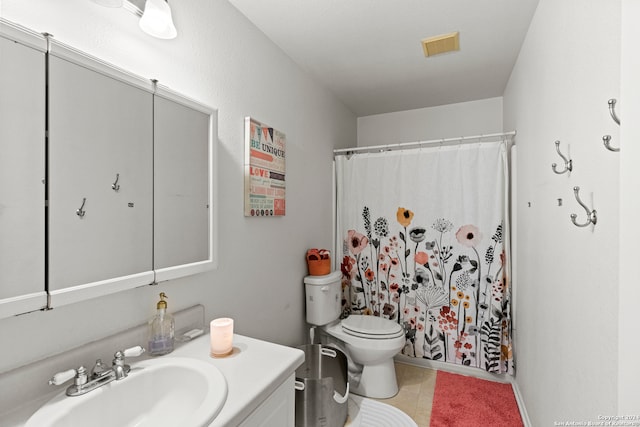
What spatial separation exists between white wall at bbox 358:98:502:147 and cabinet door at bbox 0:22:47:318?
2861mm

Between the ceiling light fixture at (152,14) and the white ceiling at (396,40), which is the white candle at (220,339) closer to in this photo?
the ceiling light fixture at (152,14)

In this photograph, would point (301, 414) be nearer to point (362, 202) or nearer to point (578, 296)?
point (578, 296)

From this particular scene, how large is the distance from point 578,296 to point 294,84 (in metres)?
1.95

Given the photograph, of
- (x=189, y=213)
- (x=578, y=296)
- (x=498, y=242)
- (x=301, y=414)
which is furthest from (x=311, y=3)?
(x=301, y=414)

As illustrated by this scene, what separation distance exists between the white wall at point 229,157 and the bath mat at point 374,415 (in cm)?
57

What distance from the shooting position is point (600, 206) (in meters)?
0.89

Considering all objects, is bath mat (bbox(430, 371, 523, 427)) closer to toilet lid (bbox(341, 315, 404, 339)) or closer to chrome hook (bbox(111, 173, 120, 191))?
toilet lid (bbox(341, 315, 404, 339))

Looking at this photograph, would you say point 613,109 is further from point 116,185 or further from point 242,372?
point 116,185

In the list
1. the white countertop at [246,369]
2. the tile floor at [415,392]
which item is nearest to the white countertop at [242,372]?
the white countertop at [246,369]

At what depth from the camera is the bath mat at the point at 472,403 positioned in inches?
75.1

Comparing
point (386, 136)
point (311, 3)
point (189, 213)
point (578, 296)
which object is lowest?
point (578, 296)

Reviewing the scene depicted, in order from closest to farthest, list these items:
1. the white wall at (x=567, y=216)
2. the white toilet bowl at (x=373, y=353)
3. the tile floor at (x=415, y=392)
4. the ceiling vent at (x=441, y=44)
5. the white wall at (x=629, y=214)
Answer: the white wall at (x=629, y=214), the white wall at (x=567, y=216), the ceiling vent at (x=441, y=44), the tile floor at (x=415, y=392), the white toilet bowl at (x=373, y=353)

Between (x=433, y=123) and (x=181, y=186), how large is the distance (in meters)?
2.58

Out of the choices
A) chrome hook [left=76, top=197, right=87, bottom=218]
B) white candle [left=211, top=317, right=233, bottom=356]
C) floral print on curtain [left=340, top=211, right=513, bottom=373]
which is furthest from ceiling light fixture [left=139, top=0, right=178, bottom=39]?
floral print on curtain [left=340, top=211, right=513, bottom=373]
